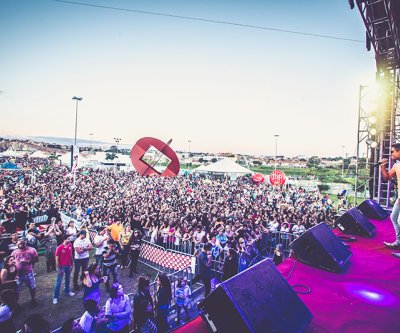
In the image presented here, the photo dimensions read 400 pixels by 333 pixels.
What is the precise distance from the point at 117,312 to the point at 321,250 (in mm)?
3189

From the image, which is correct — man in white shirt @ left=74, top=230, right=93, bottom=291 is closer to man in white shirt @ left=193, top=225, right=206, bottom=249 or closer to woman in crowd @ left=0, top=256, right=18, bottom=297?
woman in crowd @ left=0, top=256, right=18, bottom=297

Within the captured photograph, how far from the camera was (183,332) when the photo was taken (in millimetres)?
1796

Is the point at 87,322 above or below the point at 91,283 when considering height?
above

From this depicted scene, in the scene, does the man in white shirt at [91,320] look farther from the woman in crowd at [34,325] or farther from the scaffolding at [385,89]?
the scaffolding at [385,89]

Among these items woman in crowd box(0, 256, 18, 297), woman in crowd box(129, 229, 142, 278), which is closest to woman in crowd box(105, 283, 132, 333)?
woman in crowd box(0, 256, 18, 297)

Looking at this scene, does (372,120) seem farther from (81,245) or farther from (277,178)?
(81,245)

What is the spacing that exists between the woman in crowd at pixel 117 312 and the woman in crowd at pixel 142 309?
0.16m

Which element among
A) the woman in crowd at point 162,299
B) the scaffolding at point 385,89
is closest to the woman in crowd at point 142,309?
the woman in crowd at point 162,299

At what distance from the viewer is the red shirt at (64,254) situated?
589cm

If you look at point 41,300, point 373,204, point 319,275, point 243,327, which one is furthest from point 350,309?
point 41,300

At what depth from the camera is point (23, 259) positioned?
5426 millimetres

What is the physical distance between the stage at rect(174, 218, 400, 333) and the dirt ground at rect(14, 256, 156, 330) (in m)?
4.82

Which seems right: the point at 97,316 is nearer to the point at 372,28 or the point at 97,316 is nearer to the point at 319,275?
the point at 319,275

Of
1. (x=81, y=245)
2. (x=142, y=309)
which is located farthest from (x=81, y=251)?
(x=142, y=309)
